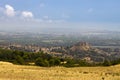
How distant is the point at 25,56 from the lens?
3059 inches

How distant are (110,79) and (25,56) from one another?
2008 inches

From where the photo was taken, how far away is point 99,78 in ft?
94.7

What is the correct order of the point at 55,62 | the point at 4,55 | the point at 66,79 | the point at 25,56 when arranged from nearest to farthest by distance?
the point at 66,79, the point at 55,62, the point at 25,56, the point at 4,55

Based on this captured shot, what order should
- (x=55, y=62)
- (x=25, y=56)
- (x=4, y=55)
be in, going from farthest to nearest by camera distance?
1. (x=4, y=55)
2. (x=25, y=56)
3. (x=55, y=62)

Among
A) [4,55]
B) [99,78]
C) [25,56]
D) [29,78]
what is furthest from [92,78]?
[4,55]

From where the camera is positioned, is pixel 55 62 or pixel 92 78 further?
pixel 55 62

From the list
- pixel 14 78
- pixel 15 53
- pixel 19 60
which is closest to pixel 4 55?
pixel 15 53

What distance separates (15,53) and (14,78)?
54.3 m

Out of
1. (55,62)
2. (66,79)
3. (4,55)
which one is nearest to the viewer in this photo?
(66,79)

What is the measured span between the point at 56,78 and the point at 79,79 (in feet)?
6.77

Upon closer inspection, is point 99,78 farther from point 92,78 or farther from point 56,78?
point 56,78

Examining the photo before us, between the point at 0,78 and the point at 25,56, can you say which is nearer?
the point at 0,78

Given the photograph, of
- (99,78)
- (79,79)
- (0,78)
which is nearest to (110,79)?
(99,78)

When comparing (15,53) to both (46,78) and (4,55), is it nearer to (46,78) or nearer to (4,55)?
(4,55)
